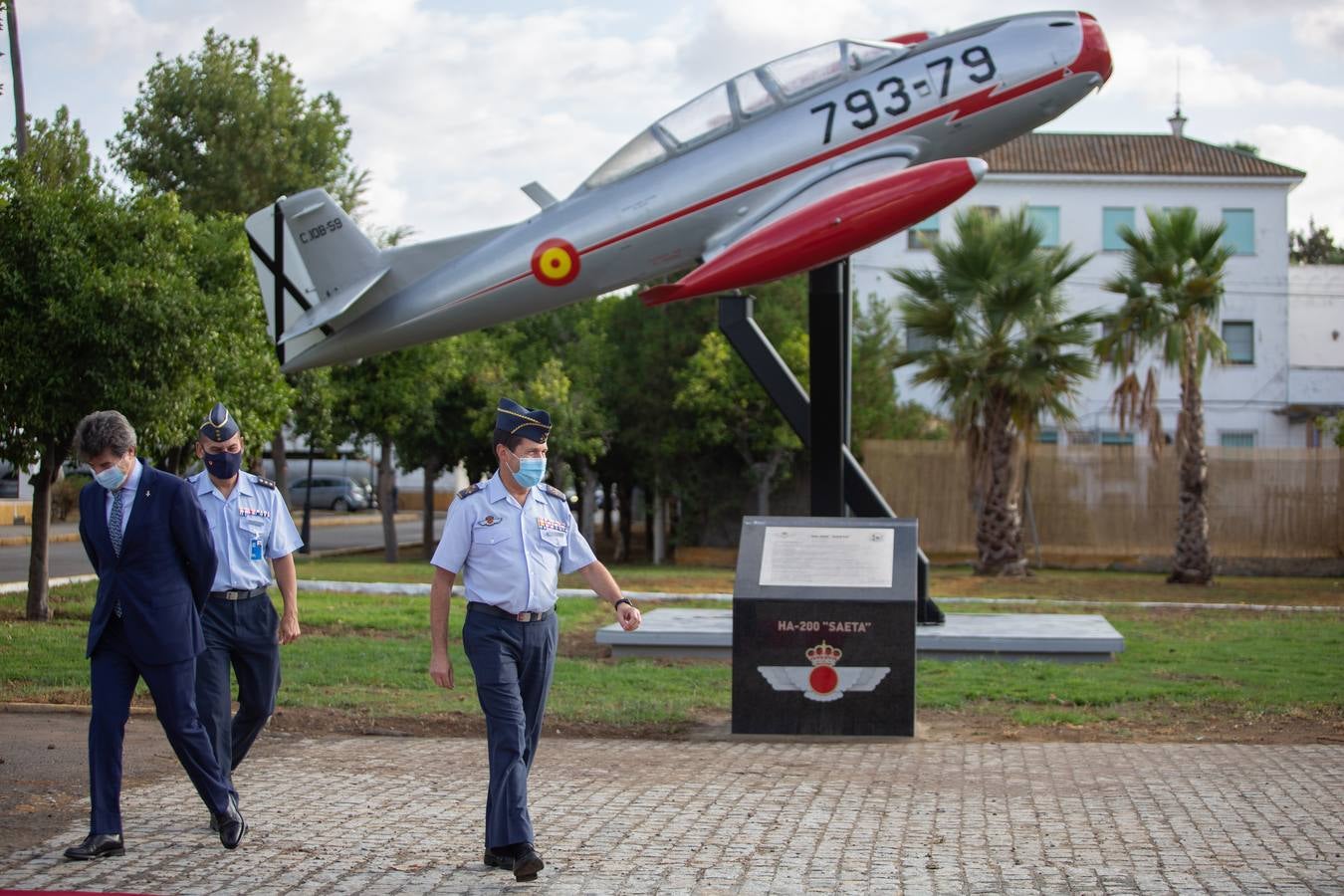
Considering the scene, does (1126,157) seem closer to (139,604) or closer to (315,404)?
(315,404)

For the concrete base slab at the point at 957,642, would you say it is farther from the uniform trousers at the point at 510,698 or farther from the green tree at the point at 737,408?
the green tree at the point at 737,408

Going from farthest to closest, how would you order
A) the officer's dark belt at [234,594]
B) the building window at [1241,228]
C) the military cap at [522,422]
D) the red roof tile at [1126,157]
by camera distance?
the building window at [1241,228]
the red roof tile at [1126,157]
the officer's dark belt at [234,594]
the military cap at [522,422]

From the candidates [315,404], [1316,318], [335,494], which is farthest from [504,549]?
[335,494]

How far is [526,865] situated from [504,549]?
1359mm

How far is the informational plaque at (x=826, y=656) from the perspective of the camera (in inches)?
396

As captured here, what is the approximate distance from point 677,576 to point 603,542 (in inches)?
A: 495

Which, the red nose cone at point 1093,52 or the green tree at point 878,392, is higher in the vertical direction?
the red nose cone at point 1093,52

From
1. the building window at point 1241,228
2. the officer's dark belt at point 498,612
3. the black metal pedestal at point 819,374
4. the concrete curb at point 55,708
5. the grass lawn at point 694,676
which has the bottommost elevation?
the grass lawn at point 694,676

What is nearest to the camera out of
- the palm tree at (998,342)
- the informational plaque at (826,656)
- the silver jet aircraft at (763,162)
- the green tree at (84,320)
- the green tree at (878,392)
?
the informational plaque at (826,656)

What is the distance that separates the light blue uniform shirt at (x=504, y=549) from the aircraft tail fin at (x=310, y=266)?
23.8 ft

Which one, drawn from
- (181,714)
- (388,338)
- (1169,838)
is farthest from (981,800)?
(388,338)

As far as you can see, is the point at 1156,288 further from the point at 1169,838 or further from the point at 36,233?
the point at 1169,838

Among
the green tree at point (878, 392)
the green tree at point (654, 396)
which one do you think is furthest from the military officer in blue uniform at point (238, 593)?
the green tree at point (878, 392)

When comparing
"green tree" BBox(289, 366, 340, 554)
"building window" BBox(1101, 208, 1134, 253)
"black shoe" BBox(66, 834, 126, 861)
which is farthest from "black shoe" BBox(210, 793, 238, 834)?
"building window" BBox(1101, 208, 1134, 253)
